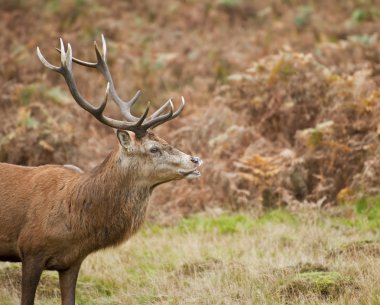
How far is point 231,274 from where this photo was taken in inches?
286

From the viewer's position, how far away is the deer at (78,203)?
6.28 meters

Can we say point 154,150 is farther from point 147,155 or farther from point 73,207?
point 73,207

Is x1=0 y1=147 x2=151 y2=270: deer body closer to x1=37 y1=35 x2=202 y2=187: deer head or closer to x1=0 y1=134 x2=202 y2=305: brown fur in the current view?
x1=0 y1=134 x2=202 y2=305: brown fur

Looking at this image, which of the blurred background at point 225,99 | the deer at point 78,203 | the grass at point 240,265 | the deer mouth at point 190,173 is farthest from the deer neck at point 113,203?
the blurred background at point 225,99

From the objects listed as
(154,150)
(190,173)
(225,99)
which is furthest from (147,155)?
(225,99)

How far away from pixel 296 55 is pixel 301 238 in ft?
14.7

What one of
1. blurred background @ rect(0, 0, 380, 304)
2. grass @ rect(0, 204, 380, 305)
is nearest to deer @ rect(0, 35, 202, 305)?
grass @ rect(0, 204, 380, 305)

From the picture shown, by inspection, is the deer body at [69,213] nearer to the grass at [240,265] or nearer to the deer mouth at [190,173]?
the deer mouth at [190,173]

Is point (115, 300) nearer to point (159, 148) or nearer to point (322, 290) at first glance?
point (159, 148)

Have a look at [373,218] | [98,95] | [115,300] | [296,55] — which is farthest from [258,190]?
[98,95]

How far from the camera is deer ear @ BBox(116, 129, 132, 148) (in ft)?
21.5

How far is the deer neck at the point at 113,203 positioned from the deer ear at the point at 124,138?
0.54 ft

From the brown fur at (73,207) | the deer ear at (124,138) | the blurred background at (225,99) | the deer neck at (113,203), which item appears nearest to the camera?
the brown fur at (73,207)

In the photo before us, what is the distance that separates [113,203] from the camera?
21.4ft
